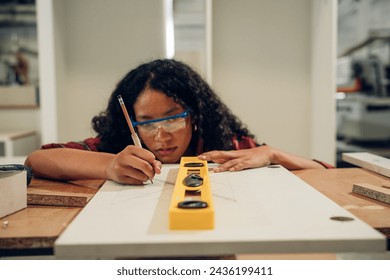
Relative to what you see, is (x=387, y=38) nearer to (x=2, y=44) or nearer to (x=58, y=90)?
(x=58, y=90)

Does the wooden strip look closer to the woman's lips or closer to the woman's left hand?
the woman's left hand

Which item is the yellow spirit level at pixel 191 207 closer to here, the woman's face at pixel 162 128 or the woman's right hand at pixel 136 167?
the woman's right hand at pixel 136 167

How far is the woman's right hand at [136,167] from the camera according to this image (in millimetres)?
864

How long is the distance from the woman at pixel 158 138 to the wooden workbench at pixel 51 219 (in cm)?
10

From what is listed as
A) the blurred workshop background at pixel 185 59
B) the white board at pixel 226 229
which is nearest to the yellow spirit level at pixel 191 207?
the white board at pixel 226 229

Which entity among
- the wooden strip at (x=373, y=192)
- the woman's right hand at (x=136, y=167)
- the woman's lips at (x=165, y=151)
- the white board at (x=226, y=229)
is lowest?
the wooden strip at (x=373, y=192)

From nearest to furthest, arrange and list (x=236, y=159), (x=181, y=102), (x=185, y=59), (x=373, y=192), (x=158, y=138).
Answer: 1. (x=373, y=192)
2. (x=236, y=159)
3. (x=158, y=138)
4. (x=181, y=102)
5. (x=185, y=59)

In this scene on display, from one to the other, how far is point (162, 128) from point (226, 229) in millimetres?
681

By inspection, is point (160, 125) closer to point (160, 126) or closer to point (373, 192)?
point (160, 126)

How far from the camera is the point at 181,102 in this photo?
1319mm

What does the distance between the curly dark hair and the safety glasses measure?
0.10 m

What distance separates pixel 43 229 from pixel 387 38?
3987 millimetres

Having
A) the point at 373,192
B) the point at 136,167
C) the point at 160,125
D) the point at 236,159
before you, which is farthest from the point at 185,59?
the point at 373,192

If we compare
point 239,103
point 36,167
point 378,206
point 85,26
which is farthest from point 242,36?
point 378,206
